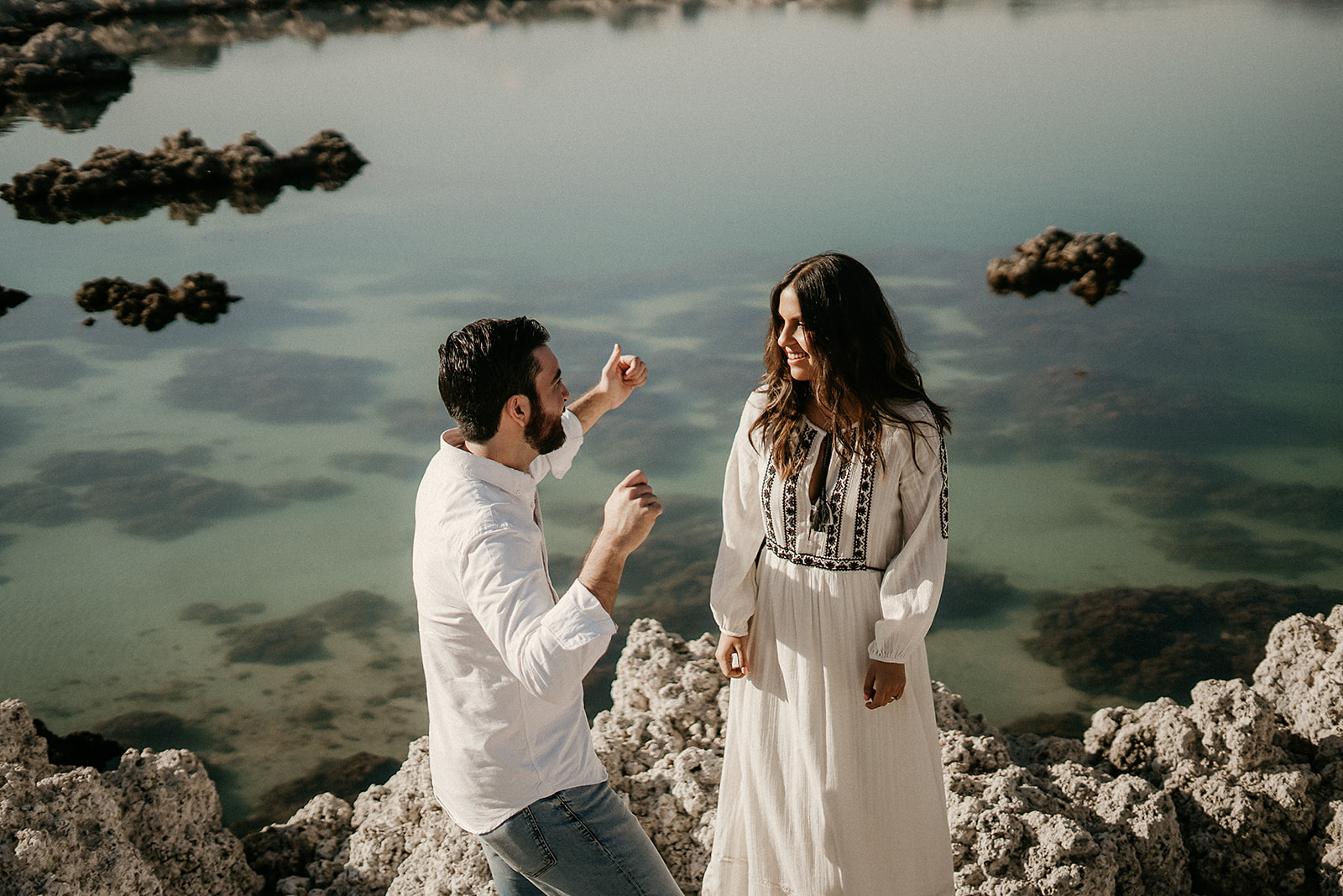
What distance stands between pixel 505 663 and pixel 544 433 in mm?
403

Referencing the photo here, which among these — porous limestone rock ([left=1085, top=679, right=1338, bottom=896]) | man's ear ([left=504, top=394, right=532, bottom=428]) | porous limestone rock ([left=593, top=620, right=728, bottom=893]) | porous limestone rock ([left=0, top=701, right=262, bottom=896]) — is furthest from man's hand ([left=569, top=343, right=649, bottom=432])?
porous limestone rock ([left=1085, top=679, right=1338, bottom=896])

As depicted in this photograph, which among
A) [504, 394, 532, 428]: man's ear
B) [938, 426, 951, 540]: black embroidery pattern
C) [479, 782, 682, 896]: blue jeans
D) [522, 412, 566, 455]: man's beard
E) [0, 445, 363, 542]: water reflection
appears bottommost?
[0, 445, 363, 542]: water reflection

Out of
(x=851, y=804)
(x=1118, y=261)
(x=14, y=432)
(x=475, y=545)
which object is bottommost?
(x=14, y=432)

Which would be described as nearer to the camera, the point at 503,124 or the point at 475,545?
the point at 475,545

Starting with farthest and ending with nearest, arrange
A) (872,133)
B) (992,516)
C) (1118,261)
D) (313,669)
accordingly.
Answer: (872,133) < (1118,261) < (992,516) < (313,669)

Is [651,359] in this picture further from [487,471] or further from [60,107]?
[60,107]

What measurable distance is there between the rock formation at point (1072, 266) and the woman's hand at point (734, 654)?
8.47 m

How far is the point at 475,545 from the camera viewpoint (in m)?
1.60

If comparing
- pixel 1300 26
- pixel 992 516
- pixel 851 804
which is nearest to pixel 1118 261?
pixel 992 516

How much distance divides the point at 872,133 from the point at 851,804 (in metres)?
14.9

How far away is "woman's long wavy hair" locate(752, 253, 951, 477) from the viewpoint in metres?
1.96

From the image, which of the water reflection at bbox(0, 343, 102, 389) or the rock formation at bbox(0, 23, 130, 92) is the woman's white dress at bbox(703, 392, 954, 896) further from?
the rock formation at bbox(0, 23, 130, 92)

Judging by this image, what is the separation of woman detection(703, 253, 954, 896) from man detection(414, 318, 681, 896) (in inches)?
17.3

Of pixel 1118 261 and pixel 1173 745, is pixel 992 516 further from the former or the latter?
pixel 1118 261
